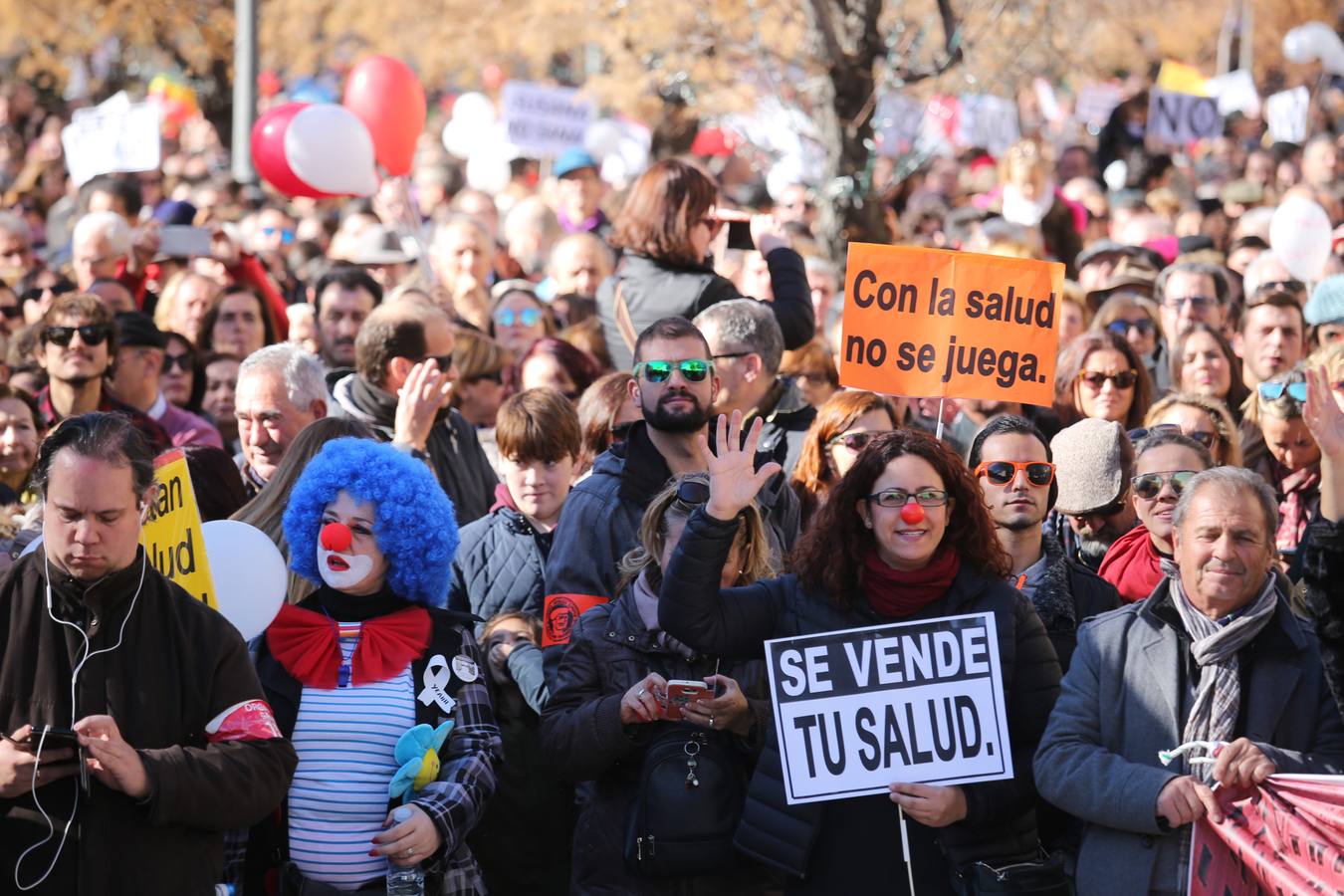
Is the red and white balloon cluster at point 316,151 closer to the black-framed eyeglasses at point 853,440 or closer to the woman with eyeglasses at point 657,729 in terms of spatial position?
the black-framed eyeglasses at point 853,440

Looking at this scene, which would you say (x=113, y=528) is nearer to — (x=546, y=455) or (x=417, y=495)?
(x=417, y=495)

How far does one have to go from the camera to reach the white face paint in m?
4.89

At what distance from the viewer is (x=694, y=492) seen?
16.1 feet

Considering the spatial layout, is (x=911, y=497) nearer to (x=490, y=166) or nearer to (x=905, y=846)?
(x=905, y=846)

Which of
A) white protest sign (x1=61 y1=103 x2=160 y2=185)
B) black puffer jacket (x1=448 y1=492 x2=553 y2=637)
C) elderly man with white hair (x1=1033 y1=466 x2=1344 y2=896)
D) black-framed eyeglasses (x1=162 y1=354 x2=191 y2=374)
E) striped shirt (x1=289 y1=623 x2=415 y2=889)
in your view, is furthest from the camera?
white protest sign (x1=61 y1=103 x2=160 y2=185)

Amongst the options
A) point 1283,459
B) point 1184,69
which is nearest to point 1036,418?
point 1283,459

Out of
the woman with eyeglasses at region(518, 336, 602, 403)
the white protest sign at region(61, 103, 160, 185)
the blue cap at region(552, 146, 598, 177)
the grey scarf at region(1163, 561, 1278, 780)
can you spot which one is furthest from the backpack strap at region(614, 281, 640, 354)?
the white protest sign at region(61, 103, 160, 185)

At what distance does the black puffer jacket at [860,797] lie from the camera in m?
4.64

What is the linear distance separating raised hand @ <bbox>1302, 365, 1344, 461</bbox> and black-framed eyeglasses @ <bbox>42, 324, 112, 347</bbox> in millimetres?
4815

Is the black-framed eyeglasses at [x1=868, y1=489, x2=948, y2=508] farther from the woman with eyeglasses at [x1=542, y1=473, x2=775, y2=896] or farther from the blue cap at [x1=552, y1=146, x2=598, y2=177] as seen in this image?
the blue cap at [x1=552, y1=146, x2=598, y2=177]

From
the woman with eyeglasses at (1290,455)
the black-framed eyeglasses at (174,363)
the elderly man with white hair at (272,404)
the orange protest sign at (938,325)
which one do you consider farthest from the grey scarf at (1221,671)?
the black-framed eyeglasses at (174,363)

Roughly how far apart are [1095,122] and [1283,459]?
1956 cm

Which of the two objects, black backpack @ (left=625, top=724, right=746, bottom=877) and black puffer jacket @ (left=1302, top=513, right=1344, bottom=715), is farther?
black backpack @ (left=625, top=724, right=746, bottom=877)

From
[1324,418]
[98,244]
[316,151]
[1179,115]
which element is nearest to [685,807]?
[1324,418]
